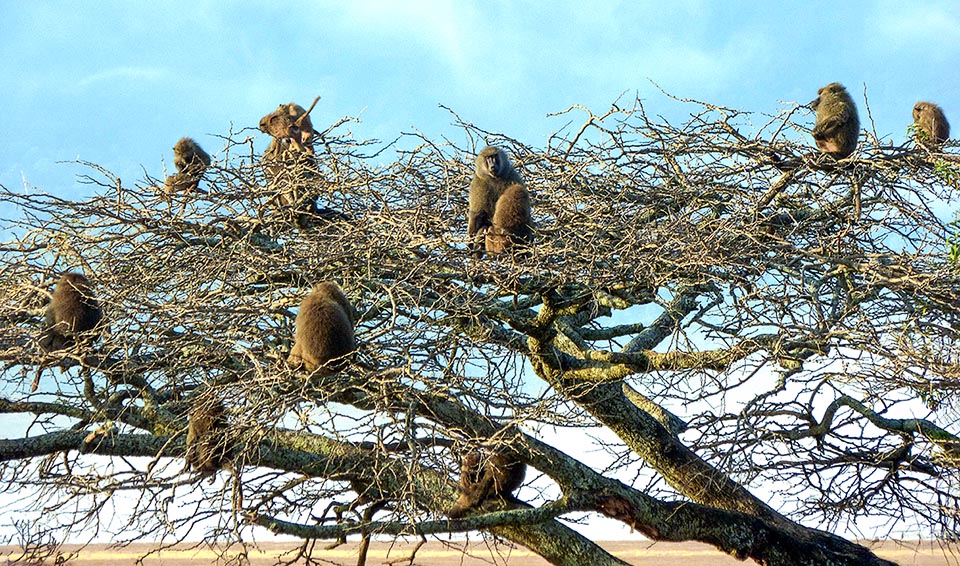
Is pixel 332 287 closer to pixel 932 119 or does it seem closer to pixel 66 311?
pixel 66 311

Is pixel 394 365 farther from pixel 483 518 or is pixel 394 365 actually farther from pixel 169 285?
pixel 169 285

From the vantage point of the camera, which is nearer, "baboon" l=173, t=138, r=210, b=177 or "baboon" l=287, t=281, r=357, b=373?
"baboon" l=287, t=281, r=357, b=373

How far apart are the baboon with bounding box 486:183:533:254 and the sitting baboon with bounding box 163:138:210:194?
385cm

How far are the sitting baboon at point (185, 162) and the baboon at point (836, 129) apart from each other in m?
6.44

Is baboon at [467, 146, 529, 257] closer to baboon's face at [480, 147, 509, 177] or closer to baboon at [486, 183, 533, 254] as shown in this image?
baboon's face at [480, 147, 509, 177]

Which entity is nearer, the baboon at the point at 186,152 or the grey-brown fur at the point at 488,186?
the grey-brown fur at the point at 488,186

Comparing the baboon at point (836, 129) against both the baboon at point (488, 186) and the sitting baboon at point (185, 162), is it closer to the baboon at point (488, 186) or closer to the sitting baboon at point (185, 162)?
the baboon at point (488, 186)

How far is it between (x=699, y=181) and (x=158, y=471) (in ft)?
17.7

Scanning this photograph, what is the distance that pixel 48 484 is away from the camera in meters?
7.66

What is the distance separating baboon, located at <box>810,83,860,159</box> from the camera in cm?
977

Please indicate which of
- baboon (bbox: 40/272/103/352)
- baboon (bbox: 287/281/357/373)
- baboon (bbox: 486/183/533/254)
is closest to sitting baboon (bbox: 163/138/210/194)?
baboon (bbox: 40/272/103/352)

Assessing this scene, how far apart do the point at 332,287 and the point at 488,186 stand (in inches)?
83.5

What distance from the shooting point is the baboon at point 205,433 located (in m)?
7.18

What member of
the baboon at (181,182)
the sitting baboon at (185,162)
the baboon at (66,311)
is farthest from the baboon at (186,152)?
the baboon at (66,311)
